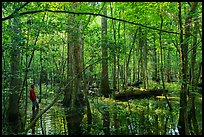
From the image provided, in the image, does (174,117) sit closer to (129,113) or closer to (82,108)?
(129,113)

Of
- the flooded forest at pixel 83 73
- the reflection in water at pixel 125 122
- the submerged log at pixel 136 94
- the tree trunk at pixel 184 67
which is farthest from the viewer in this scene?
the submerged log at pixel 136 94

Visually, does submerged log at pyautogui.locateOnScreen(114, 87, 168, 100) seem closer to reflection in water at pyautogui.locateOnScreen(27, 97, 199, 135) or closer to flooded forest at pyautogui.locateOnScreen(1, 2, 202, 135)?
flooded forest at pyautogui.locateOnScreen(1, 2, 202, 135)

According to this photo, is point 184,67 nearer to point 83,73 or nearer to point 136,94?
point 83,73

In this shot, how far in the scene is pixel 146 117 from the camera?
1233cm

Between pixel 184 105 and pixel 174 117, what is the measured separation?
3306mm

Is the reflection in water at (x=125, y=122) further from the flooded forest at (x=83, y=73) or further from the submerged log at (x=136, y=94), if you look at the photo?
the submerged log at (x=136, y=94)

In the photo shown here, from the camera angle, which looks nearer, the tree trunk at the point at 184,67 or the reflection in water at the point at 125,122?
the tree trunk at the point at 184,67

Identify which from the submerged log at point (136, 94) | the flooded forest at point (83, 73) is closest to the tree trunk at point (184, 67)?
the flooded forest at point (83, 73)

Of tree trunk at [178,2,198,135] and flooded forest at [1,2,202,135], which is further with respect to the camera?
tree trunk at [178,2,198,135]

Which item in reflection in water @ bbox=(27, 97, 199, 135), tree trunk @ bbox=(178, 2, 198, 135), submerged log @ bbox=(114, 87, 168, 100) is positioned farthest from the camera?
submerged log @ bbox=(114, 87, 168, 100)

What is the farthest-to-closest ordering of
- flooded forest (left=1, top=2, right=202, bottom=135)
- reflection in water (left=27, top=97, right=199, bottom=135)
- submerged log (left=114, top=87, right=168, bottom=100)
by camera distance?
→ submerged log (left=114, top=87, right=168, bottom=100) < reflection in water (left=27, top=97, right=199, bottom=135) < flooded forest (left=1, top=2, right=202, bottom=135)

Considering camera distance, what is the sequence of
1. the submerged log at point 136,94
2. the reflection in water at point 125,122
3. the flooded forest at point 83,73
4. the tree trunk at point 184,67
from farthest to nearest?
1. the submerged log at point 136,94
2. the reflection in water at point 125,122
3. the tree trunk at point 184,67
4. the flooded forest at point 83,73

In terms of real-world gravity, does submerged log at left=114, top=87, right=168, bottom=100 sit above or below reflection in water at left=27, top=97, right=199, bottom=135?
above

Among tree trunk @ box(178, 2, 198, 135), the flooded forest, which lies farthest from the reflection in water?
tree trunk @ box(178, 2, 198, 135)
